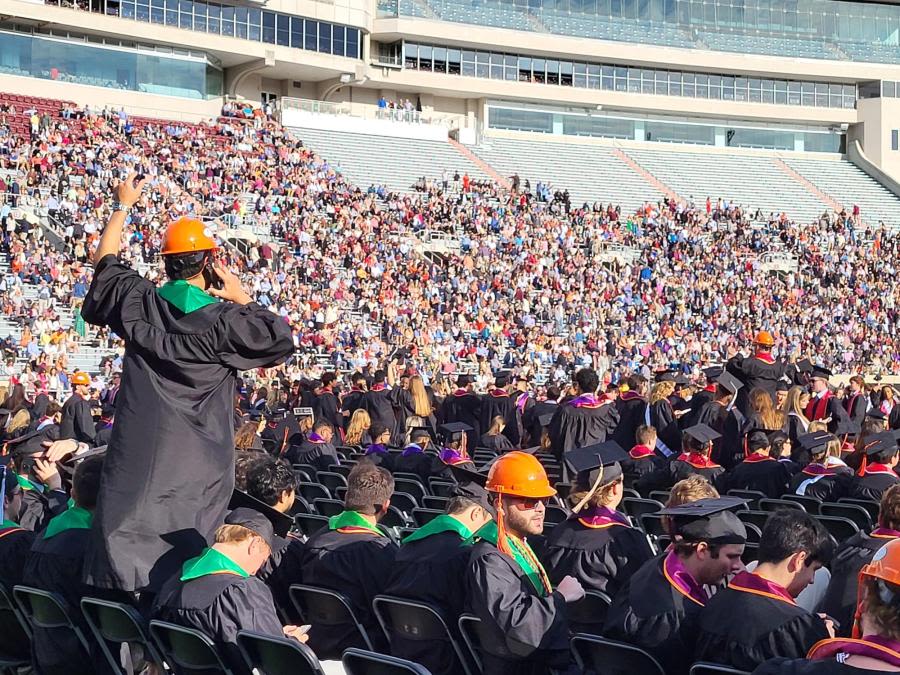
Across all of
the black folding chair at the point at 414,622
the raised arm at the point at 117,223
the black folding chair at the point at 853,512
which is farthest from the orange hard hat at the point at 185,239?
the black folding chair at the point at 853,512

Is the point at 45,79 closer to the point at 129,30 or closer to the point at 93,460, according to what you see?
the point at 129,30

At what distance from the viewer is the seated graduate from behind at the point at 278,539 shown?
5.88 metres

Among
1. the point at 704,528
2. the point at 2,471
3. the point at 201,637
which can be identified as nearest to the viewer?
the point at 201,637

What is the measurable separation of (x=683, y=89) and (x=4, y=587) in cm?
4782

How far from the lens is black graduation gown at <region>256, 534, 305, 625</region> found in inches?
234

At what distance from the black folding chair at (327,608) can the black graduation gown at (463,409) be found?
11319 millimetres

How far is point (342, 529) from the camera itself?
5.79 metres

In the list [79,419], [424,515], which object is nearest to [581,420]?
[79,419]

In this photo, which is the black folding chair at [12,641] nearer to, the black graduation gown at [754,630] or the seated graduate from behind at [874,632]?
the black graduation gown at [754,630]

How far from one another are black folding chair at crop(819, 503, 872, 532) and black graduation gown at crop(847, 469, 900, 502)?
2.18ft

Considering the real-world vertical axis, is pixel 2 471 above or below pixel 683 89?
below

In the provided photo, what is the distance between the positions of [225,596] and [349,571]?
3.60 feet

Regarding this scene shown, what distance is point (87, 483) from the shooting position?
5.66 metres

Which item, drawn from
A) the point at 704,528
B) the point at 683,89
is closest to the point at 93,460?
the point at 704,528
